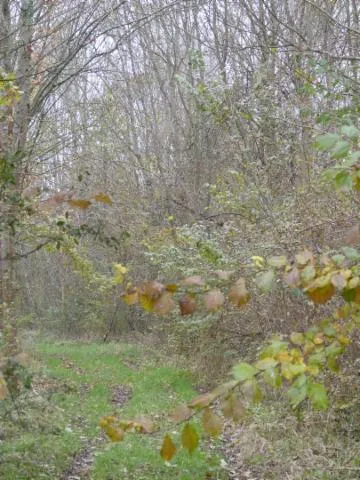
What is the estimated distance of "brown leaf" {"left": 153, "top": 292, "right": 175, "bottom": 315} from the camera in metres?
2.02

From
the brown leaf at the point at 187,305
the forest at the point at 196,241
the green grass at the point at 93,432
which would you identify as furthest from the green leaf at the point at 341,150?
the green grass at the point at 93,432

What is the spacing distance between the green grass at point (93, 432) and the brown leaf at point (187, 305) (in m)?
1.16

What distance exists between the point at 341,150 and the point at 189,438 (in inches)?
40.2

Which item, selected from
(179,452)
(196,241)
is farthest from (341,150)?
(196,241)

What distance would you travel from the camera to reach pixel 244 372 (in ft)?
6.10

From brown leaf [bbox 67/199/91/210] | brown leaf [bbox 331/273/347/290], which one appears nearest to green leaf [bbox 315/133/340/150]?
brown leaf [bbox 331/273/347/290]

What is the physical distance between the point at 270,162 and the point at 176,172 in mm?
7916

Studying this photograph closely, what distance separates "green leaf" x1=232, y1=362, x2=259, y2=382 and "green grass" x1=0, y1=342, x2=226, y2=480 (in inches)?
51.9

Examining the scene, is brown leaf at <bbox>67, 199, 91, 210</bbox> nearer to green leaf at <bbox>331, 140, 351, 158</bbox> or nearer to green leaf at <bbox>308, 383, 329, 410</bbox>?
green leaf at <bbox>331, 140, 351, 158</bbox>

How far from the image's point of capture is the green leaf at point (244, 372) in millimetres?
1844

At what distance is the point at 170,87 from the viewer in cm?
2109

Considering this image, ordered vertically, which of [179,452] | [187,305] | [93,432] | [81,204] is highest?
[81,204]

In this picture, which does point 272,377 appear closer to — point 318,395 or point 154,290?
point 318,395

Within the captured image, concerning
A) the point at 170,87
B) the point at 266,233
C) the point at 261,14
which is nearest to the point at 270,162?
the point at 266,233
